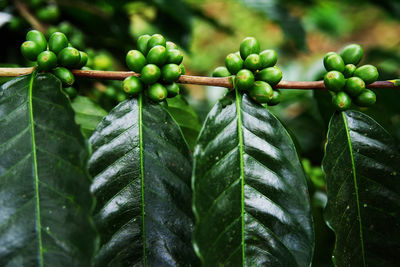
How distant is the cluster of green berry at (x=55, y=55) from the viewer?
107 cm

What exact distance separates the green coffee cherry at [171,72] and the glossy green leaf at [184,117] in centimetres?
22

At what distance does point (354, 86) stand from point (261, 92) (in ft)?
1.07

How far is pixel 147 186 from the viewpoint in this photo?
1.01 m

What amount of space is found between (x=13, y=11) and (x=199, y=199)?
1.87 m

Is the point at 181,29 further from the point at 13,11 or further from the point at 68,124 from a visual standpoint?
the point at 68,124

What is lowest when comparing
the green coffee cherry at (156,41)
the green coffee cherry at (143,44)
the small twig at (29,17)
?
the green coffee cherry at (156,41)

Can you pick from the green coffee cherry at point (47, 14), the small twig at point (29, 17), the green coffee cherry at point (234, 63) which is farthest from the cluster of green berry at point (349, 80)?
the green coffee cherry at point (47, 14)

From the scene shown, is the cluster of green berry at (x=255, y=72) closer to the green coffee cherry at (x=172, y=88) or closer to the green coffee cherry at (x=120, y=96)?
the green coffee cherry at (x=172, y=88)

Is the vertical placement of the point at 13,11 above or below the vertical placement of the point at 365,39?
below

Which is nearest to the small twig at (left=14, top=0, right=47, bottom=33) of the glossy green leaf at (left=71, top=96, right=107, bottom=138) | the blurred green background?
the blurred green background

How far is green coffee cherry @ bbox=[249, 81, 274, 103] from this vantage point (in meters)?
1.10

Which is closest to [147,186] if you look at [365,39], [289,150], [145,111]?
[145,111]

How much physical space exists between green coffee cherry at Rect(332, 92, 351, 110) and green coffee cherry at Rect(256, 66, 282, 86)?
210 mm

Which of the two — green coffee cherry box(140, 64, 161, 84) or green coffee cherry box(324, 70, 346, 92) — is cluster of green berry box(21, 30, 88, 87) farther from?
green coffee cherry box(324, 70, 346, 92)
